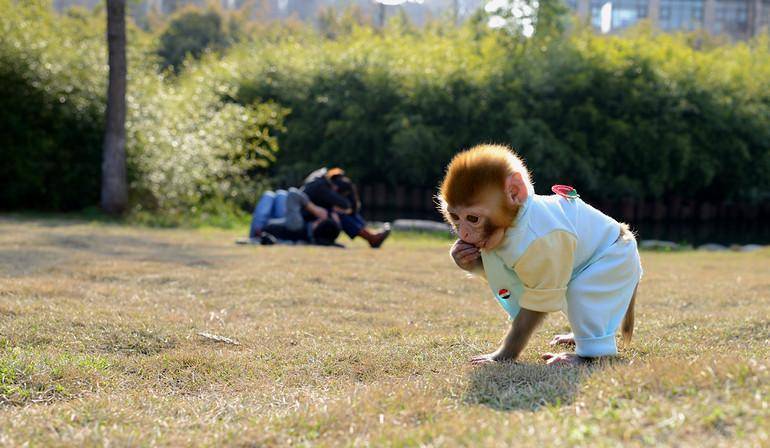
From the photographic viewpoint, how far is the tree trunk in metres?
15.2

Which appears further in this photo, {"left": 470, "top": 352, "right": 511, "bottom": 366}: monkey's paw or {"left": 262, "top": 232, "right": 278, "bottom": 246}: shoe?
{"left": 262, "top": 232, "right": 278, "bottom": 246}: shoe

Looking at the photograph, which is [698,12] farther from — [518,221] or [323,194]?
[518,221]

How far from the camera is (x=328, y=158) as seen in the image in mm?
20438

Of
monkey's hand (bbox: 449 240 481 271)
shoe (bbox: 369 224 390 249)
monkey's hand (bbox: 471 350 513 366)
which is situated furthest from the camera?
shoe (bbox: 369 224 390 249)

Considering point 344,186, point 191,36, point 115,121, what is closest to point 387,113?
point 115,121

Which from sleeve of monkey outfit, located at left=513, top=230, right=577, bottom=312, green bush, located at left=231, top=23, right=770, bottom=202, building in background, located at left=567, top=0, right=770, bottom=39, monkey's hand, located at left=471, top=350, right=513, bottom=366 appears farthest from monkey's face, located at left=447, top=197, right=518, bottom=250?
building in background, located at left=567, top=0, right=770, bottom=39

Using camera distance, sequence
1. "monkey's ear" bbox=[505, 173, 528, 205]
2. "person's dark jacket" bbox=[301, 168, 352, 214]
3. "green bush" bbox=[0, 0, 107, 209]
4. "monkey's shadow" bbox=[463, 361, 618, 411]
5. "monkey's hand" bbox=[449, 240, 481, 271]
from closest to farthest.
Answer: "monkey's shadow" bbox=[463, 361, 618, 411] < "monkey's ear" bbox=[505, 173, 528, 205] < "monkey's hand" bbox=[449, 240, 481, 271] < "person's dark jacket" bbox=[301, 168, 352, 214] < "green bush" bbox=[0, 0, 107, 209]

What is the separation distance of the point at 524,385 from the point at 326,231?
27.6ft

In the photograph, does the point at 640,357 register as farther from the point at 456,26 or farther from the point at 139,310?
the point at 456,26

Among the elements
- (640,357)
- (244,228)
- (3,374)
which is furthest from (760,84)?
(3,374)

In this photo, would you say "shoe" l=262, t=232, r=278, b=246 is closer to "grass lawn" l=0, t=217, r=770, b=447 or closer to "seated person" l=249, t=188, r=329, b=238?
"seated person" l=249, t=188, r=329, b=238

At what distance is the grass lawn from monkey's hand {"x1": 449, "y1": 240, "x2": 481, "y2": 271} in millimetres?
502

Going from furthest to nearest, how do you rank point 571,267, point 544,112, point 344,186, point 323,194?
point 544,112 < point 344,186 < point 323,194 < point 571,267

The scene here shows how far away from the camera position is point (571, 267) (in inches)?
145
